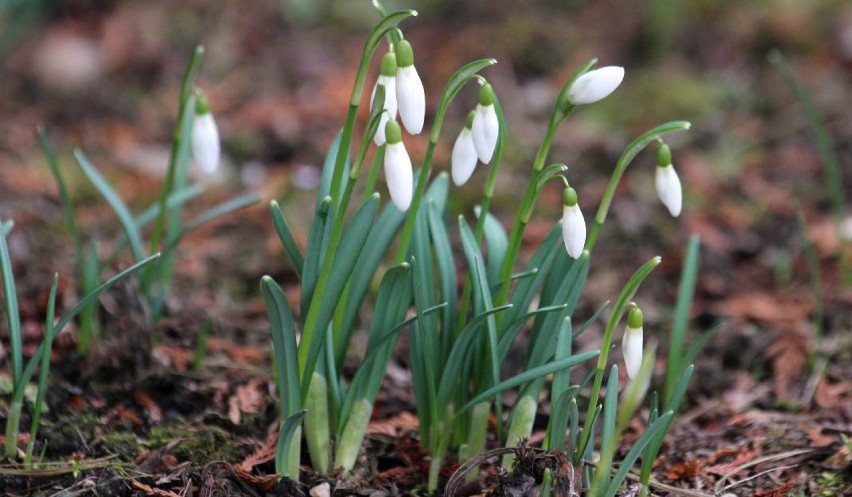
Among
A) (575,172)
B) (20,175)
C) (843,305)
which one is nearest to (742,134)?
(575,172)

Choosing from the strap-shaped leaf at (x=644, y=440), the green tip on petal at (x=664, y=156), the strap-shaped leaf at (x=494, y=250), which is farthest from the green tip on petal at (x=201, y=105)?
the strap-shaped leaf at (x=644, y=440)

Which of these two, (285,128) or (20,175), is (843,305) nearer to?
(285,128)

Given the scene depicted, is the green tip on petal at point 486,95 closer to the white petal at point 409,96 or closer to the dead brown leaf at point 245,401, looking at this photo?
the white petal at point 409,96

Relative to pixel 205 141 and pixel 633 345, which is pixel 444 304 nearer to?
pixel 633 345

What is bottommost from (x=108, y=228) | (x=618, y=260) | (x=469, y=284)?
(x=618, y=260)

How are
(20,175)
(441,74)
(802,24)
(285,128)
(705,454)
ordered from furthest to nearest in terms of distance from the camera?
(802,24), (441,74), (285,128), (20,175), (705,454)

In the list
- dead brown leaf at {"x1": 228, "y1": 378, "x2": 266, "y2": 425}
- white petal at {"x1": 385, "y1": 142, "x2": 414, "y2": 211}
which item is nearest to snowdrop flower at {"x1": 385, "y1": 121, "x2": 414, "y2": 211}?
white petal at {"x1": 385, "y1": 142, "x2": 414, "y2": 211}
